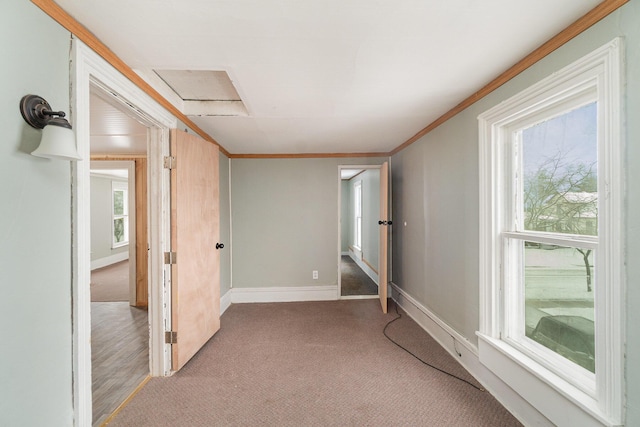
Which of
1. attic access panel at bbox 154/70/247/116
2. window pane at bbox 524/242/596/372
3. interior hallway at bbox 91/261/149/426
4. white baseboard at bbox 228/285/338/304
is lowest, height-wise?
interior hallway at bbox 91/261/149/426

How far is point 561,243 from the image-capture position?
4.25ft

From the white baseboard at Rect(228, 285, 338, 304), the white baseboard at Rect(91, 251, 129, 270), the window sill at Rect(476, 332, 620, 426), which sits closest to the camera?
the window sill at Rect(476, 332, 620, 426)

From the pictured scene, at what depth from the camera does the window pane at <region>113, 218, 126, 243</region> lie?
625 centimetres

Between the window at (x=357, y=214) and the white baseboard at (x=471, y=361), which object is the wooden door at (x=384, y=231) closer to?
the white baseboard at (x=471, y=361)

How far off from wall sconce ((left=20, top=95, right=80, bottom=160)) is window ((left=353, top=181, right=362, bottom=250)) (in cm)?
513

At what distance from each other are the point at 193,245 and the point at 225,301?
1.40m

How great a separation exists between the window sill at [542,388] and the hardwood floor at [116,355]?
2.62 m

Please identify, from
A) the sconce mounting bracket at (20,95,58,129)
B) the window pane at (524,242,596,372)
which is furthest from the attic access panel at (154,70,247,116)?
the window pane at (524,242,596,372)

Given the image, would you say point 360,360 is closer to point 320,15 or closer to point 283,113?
point 283,113

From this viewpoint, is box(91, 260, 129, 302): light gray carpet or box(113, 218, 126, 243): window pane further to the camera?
box(113, 218, 126, 243): window pane

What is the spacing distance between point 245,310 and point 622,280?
3346 millimetres

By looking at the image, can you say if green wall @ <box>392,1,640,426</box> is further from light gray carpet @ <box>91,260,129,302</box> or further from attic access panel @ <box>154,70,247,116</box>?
light gray carpet @ <box>91,260,129,302</box>

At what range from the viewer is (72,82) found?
3.67 ft

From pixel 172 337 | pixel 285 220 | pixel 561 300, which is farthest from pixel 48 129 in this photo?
pixel 285 220
